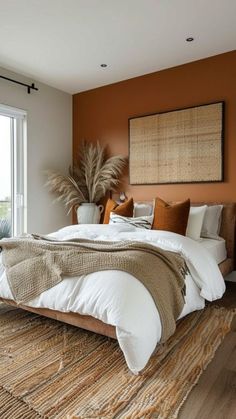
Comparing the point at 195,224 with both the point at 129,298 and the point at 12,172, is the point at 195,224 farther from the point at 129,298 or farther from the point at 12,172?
the point at 12,172

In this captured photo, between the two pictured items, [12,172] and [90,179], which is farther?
[90,179]

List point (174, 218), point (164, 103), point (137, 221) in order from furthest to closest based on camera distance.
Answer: point (164, 103)
point (137, 221)
point (174, 218)

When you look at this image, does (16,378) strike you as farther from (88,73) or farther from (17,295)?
(88,73)

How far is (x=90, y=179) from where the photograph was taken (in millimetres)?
4422

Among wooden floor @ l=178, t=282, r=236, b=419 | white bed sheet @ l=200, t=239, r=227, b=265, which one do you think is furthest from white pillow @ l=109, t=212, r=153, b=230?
wooden floor @ l=178, t=282, r=236, b=419

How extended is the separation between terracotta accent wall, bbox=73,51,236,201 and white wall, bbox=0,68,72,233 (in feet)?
0.84

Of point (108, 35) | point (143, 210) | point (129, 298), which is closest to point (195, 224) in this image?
point (143, 210)

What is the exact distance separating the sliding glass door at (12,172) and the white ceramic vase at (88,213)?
79 cm

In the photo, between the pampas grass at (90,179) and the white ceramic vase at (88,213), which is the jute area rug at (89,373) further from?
the pampas grass at (90,179)

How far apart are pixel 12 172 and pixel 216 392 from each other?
350 centimetres

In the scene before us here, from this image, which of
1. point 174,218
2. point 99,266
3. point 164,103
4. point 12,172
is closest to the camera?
point 99,266

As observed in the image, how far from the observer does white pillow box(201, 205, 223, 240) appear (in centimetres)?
337

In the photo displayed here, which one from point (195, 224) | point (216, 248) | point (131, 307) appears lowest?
point (131, 307)

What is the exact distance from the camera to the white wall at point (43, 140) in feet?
13.4
